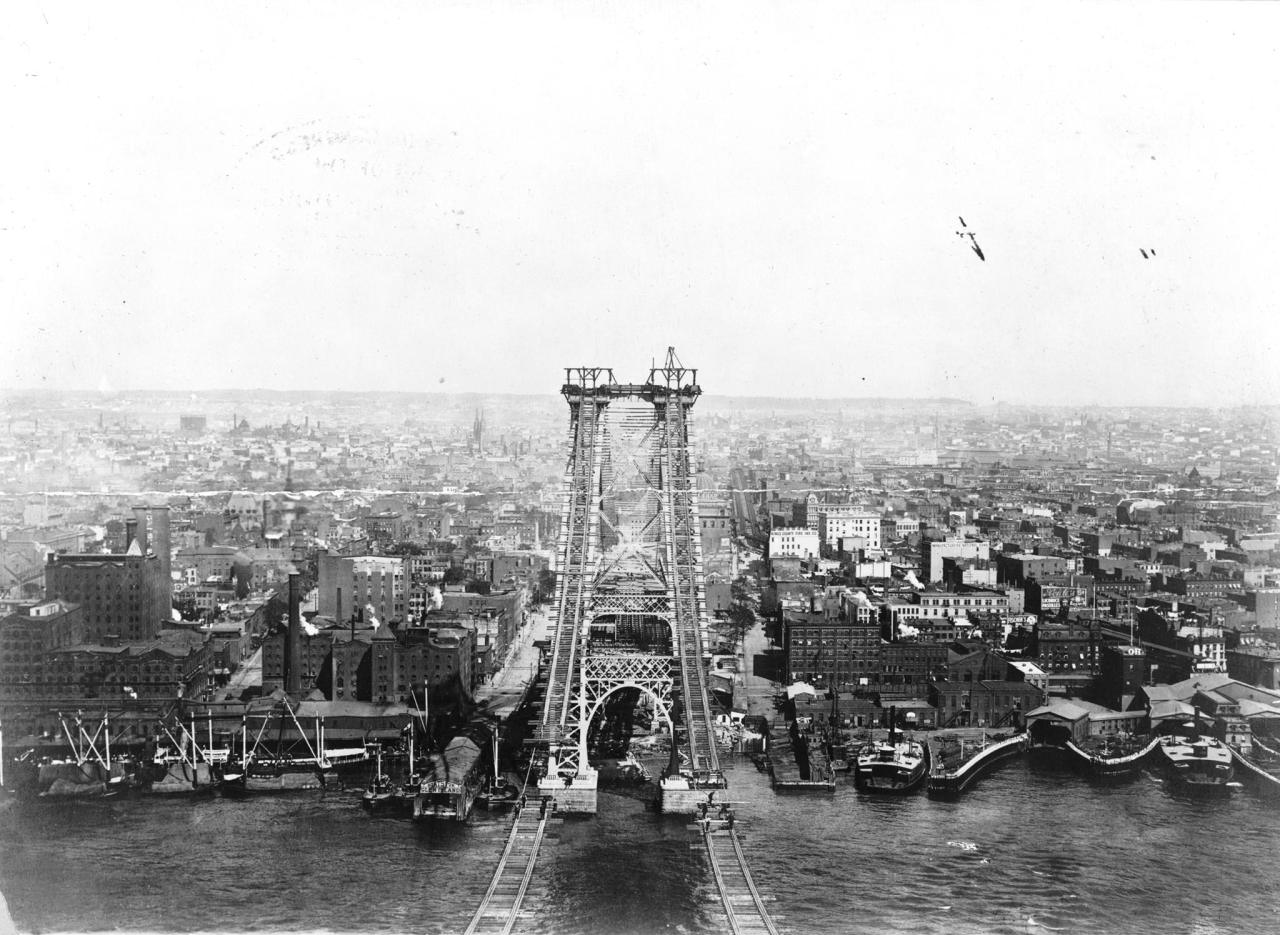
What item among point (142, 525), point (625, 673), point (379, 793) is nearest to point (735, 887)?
Result: point (625, 673)

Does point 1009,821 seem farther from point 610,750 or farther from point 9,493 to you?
point 9,493

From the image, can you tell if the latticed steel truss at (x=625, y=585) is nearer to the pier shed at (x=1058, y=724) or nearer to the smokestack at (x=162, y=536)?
the pier shed at (x=1058, y=724)

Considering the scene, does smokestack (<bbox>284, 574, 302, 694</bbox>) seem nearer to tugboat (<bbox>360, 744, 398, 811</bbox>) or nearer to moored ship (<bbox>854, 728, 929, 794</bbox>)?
tugboat (<bbox>360, 744, 398, 811</bbox>)

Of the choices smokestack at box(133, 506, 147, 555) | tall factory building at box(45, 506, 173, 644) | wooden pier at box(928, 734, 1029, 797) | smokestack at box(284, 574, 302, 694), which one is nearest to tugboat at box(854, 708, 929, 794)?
wooden pier at box(928, 734, 1029, 797)

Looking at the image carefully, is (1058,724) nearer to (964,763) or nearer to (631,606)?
(964,763)

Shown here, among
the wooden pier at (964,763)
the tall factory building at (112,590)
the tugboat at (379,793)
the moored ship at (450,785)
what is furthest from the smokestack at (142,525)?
the wooden pier at (964,763)

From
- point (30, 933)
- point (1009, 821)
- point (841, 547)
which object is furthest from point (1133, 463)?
point (30, 933)

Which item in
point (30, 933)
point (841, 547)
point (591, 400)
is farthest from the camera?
point (841, 547)
